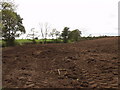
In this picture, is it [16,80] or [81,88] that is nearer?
[81,88]

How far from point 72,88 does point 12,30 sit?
26.0 m

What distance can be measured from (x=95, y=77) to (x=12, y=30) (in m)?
25.9

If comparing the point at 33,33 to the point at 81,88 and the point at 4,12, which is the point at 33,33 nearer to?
the point at 4,12

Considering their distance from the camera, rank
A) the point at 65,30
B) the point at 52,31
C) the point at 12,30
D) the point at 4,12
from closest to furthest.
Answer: the point at 4,12 < the point at 12,30 < the point at 65,30 < the point at 52,31

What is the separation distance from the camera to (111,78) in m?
2.55

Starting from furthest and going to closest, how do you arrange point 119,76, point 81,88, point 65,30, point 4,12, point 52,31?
1. point 52,31
2. point 65,30
3. point 4,12
4. point 119,76
5. point 81,88

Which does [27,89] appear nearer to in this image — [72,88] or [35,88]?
[35,88]

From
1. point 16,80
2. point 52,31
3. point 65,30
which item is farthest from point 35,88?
point 52,31

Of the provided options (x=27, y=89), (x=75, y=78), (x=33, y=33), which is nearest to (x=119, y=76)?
(x=75, y=78)

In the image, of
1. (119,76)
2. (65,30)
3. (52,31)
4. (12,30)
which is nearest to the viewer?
(119,76)

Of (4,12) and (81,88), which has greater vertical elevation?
(4,12)

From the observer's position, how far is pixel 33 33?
135 feet

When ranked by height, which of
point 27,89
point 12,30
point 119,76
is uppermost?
point 12,30

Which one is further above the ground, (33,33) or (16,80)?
(33,33)
